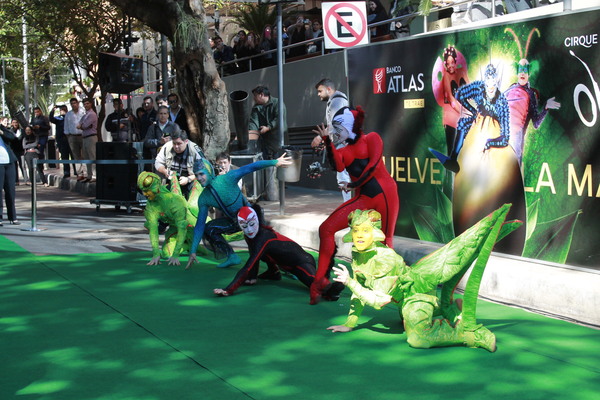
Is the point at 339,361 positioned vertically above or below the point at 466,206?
below

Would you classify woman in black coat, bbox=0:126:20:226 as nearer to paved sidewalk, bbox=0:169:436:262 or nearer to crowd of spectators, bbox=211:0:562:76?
paved sidewalk, bbox=0:169:436:262

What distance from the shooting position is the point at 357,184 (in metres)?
7.85

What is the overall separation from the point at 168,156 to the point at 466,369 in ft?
23.8

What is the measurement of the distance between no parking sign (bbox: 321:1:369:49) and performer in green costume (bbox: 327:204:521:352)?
6.23 m

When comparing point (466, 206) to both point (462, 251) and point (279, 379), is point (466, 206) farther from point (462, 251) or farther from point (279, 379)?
point (279, 379)

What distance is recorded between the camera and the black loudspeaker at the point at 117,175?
16312 mm

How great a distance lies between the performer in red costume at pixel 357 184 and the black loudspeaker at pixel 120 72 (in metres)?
12.8

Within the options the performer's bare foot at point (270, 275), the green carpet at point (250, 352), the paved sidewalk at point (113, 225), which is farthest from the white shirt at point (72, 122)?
the performer's bare foot at point (270, 275)

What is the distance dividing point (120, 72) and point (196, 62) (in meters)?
4.53

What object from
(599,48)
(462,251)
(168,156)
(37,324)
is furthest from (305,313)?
(168,156)

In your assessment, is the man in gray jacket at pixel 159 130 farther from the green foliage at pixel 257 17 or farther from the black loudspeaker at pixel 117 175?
the green foliage at pixel 257 17

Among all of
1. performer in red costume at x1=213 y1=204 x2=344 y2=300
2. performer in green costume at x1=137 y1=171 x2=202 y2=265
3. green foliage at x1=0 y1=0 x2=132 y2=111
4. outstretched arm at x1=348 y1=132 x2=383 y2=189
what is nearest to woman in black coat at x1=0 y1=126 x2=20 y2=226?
performer in green costume at x1=137 y1=171 x2=202 y2=265

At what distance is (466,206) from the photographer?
9133 mm

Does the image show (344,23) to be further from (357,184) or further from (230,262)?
(357,184)
